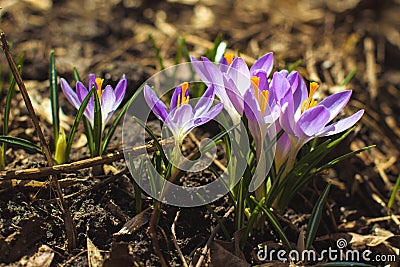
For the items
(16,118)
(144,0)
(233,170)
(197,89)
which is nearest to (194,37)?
(144,0)

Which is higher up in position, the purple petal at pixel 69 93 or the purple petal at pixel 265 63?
the purple petal at pixel 265 63

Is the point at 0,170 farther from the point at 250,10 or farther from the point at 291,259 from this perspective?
the point at 250,10

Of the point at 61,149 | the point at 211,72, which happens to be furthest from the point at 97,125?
the point at 211,72

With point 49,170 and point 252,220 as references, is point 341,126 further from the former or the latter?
point 49,170

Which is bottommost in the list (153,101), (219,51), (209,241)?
(209,241)

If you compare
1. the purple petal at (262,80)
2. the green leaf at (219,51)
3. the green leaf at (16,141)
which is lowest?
the green leaf at (16,141)

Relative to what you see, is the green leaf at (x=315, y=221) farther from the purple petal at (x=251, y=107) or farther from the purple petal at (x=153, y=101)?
the purple petal at (x=153, y=101)

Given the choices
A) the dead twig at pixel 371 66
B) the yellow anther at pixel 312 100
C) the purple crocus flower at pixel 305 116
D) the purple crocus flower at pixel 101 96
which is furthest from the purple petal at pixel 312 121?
the dead twig at pixel 371 66
